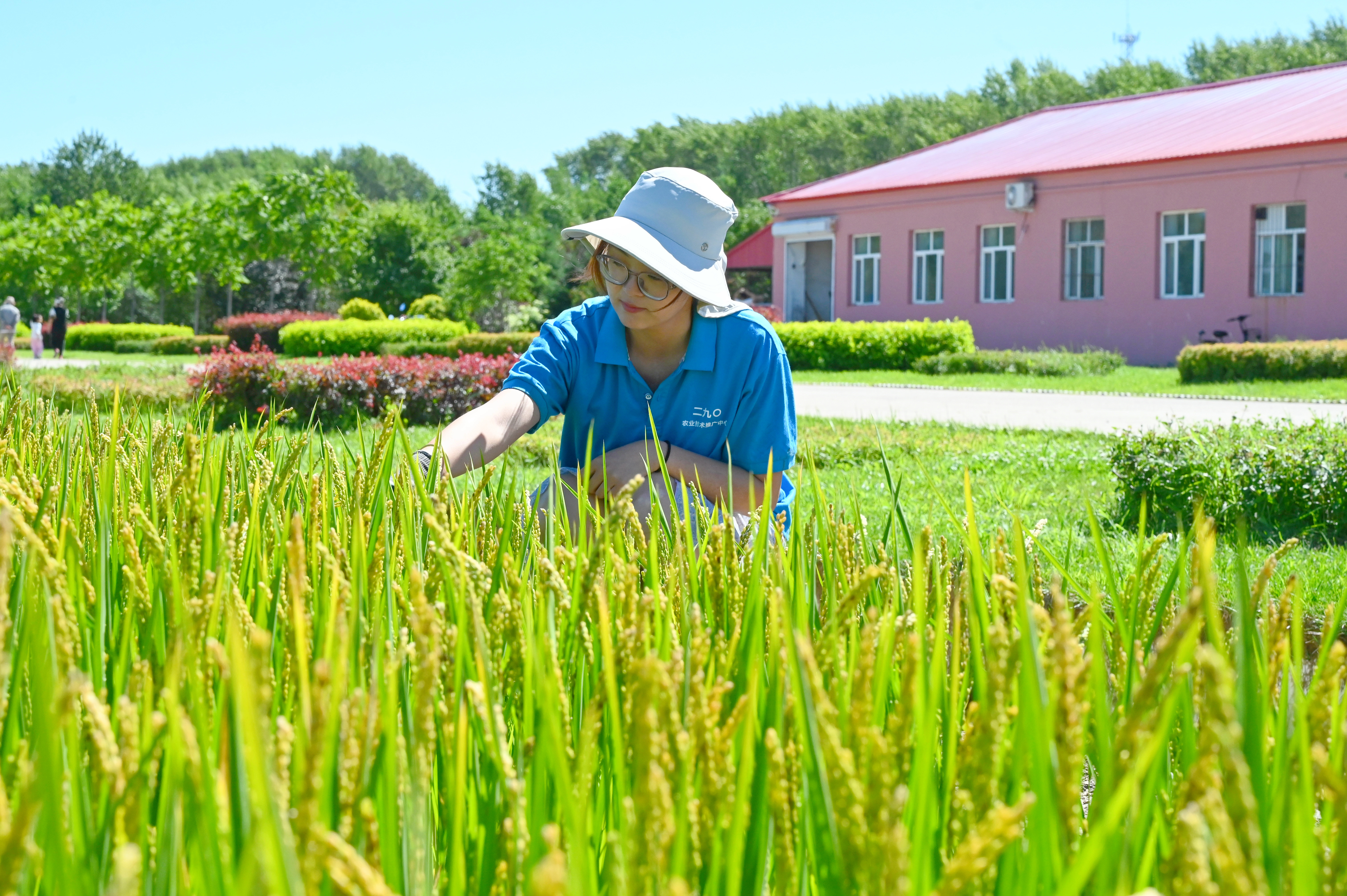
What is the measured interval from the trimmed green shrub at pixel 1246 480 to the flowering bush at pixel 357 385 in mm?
6401

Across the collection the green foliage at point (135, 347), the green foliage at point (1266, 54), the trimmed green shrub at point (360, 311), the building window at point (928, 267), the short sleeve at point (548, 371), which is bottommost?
the short sleeve at point (548, 371)

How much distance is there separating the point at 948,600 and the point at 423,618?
4.31 feet

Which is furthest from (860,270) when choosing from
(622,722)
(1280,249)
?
(622,722)

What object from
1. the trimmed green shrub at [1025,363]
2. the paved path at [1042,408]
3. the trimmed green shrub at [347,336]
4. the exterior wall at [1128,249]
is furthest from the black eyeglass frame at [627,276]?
the trimmed green shrub at [347,336]

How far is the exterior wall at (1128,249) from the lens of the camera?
800 inches

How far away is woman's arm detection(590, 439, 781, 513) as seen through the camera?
9.97 ft

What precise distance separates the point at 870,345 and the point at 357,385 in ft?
39.1

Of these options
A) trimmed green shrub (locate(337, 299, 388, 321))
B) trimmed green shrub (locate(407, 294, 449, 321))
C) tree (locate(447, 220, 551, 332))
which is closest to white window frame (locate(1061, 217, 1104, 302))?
tree (locate(447, 220, 551, 332))

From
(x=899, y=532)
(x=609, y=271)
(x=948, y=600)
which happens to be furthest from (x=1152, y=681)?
(x=899, y=532)

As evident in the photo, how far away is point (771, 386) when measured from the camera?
3285 mm

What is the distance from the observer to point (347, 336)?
86.9 ft

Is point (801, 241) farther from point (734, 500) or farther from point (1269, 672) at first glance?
point (1269, 672)

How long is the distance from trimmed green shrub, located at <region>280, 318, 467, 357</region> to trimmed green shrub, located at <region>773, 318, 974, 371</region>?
8093 millimetres

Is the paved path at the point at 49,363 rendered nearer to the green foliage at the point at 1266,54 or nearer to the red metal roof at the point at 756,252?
the red metal roof at the point at 756,252
